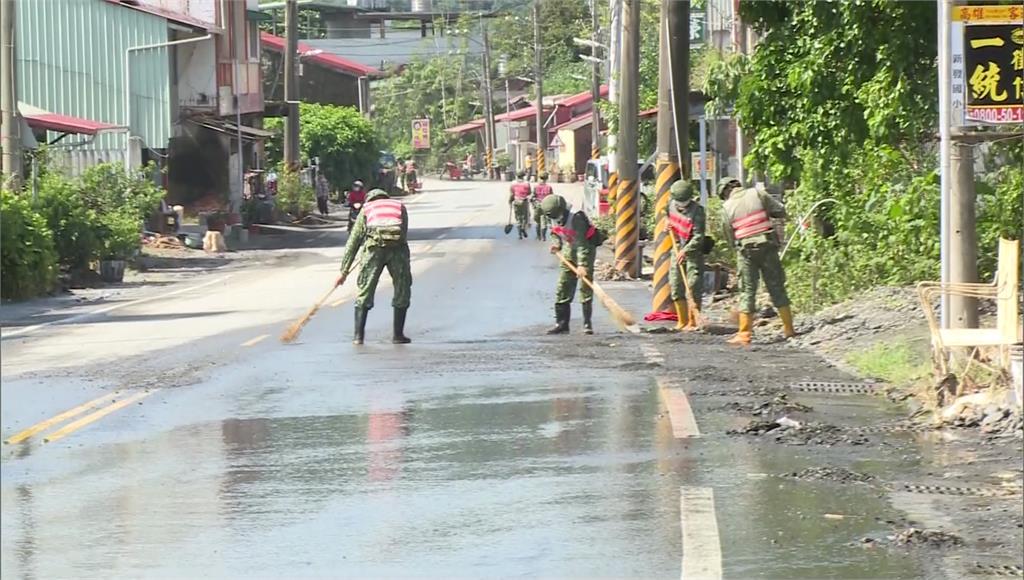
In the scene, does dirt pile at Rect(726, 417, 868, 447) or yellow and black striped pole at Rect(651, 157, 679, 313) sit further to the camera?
yellow and black striped pole at Rect(651, 157, 679, 313)

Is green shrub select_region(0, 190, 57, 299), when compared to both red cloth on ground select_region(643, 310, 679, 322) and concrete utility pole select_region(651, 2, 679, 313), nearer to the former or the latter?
concrete utility pole select_region(651, 2, 679, 313)

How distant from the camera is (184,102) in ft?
155

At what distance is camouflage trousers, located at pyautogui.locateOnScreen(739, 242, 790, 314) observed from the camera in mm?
17031

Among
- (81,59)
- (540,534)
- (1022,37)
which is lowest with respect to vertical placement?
(540,534)

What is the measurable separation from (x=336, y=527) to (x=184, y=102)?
4045cm

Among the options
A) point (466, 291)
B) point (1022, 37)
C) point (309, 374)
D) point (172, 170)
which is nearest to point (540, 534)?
point (1022, 37)

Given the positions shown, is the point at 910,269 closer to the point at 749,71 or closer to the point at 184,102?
the point at 749,71

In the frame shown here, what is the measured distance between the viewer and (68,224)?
1125 inches

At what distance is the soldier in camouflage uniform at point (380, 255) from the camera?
686 inches

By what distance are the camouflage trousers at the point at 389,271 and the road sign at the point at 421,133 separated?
8929 cm

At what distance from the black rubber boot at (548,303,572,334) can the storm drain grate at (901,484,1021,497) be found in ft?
31.5

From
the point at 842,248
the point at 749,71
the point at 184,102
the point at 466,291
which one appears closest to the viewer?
the point at 842,248

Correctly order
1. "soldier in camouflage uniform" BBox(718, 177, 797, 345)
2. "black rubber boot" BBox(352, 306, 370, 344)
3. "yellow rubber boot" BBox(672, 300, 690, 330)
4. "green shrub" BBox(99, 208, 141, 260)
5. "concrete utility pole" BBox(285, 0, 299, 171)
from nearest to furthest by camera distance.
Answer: "soldier in camouflage uniform" BBox(718, 177, 797, 345) → "black rubber boot" BBox(352, 306, 370, 344) → "yellow rubber boot" BBox(672, 300, 690, 330) → "green shrub" BBox(99, 208, 141, 260) → "concrete utility pole" BBox(285, 0, 299, 171)

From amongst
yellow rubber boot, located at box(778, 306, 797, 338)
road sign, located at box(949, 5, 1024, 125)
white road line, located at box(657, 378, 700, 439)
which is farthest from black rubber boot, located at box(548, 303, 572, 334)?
road sign, located at box(949, 5, 1024, 125)
